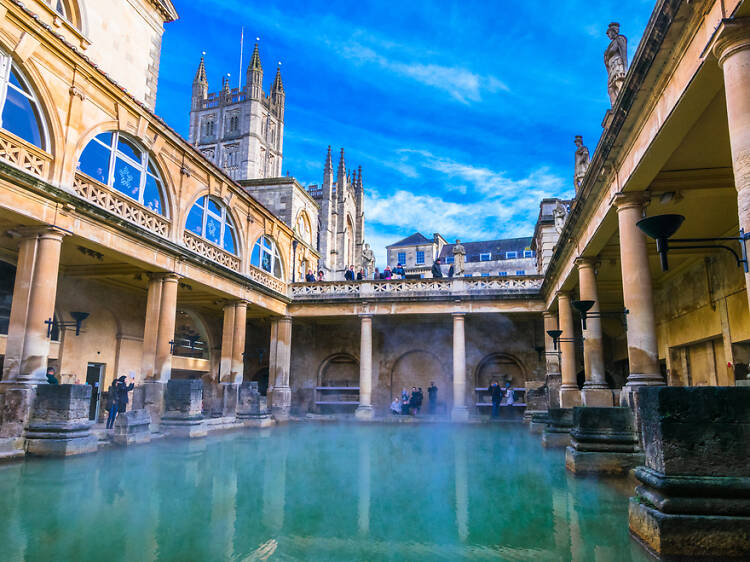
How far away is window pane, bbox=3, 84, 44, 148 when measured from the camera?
10758 millimetres

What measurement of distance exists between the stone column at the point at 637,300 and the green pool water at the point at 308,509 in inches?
83.2

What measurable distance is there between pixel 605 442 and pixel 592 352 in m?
5.84

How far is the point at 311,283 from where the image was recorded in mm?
24375

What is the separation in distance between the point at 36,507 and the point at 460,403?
1781cm

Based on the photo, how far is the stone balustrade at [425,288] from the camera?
74.5 ft

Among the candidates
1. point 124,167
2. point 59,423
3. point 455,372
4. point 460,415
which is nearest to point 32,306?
point 59,423

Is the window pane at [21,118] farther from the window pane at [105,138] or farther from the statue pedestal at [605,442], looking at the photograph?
the statue pedestal at [605,442]

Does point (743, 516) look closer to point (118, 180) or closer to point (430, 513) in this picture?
point (430, 513)

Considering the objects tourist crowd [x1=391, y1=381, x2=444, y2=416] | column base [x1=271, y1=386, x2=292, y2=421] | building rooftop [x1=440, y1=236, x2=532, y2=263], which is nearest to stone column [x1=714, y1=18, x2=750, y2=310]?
column base [x1=271, y1=386, x2=292, y2=421]

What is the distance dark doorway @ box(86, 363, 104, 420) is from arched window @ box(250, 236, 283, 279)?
672cm

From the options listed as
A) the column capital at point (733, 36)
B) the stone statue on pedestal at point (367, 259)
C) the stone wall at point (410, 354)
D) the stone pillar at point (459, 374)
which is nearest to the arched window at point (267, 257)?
the stone wall at point (410, 354)

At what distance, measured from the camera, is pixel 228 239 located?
19.7 m

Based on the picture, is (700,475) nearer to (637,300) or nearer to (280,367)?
(637,300)

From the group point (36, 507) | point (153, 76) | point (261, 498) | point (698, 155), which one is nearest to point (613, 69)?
point (698, 155)
